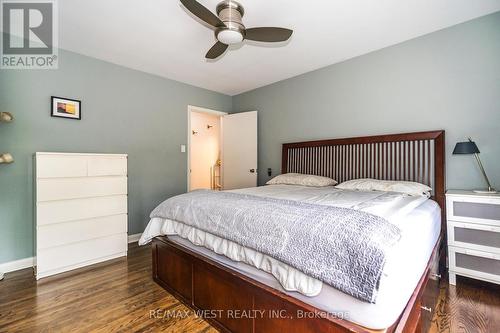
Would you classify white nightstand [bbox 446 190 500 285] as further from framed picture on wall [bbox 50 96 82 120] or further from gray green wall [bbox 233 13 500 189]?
framed picture on wall [bbox 50 96 82 120]

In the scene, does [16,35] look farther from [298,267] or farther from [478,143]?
[478,143]

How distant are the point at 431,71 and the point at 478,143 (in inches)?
34.7

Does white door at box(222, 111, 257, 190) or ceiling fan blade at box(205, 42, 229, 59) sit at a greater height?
ceiling fan blade at box(205, 42, 229, 59)

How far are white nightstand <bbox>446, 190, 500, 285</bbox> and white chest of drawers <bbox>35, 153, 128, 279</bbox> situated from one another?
3463 mm

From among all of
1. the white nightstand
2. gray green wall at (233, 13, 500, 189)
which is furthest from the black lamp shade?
the white nightstand

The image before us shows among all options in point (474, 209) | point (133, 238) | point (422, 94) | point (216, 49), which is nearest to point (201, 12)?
point (216, 49)

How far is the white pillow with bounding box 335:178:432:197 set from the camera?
224 centimetres

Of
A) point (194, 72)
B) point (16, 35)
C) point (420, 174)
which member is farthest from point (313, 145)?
point (16, 35)

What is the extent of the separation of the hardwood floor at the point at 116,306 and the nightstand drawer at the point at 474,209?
2.10 ft

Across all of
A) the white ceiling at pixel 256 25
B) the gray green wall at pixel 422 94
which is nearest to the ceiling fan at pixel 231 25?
the white ceiling at pixel 256 25

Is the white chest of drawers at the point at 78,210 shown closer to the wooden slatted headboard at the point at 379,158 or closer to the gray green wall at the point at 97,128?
the gray green wall at the point at 97,128

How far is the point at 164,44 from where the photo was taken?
2680 mm

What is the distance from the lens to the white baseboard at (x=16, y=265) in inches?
94.5

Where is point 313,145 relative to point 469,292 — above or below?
above
